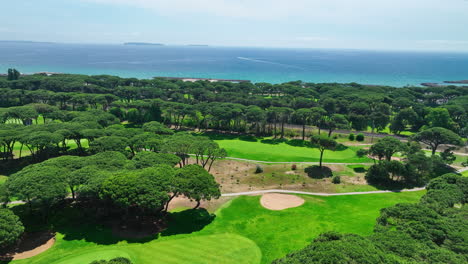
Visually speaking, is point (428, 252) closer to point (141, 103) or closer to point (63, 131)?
point (63, 131)

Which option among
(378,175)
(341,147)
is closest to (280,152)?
(341,147)

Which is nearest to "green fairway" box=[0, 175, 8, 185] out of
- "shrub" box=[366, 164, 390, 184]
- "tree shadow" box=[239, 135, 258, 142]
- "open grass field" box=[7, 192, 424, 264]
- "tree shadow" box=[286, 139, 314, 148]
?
"open grass field" box=[7, 192, 424, 264]

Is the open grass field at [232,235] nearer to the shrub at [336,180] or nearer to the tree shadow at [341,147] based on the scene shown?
the shrub at [336,180]

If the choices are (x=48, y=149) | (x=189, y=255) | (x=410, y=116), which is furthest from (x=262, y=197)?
(x=410, y=116)

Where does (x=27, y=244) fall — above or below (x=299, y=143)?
below

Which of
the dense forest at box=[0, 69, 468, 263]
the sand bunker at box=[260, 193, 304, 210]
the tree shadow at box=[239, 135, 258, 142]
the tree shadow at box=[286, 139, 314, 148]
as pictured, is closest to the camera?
the dense forest at box=[0, 69, 468, 263]

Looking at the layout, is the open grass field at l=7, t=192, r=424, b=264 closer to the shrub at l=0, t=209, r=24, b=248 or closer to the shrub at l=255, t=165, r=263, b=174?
the shrub at l=0, t=209, r=24, b=248

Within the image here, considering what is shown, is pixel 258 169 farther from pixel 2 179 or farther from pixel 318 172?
pixel 2 179
